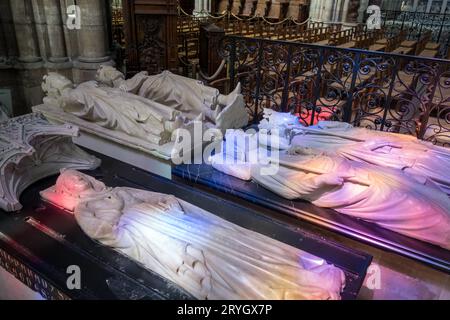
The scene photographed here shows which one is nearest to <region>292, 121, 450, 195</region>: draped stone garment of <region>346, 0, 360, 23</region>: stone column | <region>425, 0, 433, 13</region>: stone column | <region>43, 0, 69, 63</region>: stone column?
<region>43, 0, 69, 63</region>: stone column

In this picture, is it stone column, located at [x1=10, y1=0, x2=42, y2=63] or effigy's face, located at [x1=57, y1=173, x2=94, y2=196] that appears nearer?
effigy's face, located at [x1=57, y1=173, x2=94, y2=196]

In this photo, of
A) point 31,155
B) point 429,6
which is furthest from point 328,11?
point 31,155

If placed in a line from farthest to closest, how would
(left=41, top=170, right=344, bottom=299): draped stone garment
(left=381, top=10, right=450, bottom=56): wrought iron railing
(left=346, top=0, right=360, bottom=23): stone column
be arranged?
1. (left=381, top=10, right=450, bottom=56): wrought iron railing
2. (left=346, top=0, right=360, bottom=23): stone column
3. (left=41, top=170, right=344, bottom=299): draped stone garment

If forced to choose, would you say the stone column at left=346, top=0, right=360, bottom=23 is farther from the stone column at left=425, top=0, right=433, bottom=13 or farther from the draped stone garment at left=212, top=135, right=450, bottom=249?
the draped stone garment at left=212, top=135, right=450, bottom=249

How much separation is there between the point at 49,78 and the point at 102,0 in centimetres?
127

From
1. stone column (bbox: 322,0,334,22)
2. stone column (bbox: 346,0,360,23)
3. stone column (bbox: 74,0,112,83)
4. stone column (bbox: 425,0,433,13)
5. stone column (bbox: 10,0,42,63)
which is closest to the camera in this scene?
stone column (bbox: 10,0,42,63)

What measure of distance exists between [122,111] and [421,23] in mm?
13223

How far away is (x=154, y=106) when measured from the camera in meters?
3.74

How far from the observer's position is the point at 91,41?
4570mm

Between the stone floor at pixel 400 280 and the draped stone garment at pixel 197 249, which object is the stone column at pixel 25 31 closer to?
the draped stone garment at pixel 197 249

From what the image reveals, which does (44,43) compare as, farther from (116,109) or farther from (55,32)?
(116,109)

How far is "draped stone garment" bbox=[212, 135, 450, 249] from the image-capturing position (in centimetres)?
254

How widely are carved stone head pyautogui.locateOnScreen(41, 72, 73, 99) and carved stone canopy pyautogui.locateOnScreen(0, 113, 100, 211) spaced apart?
0.75 meters
